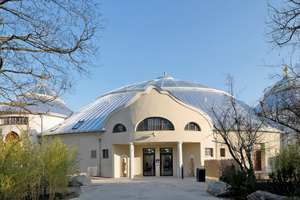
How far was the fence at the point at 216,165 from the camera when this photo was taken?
25.1 meters

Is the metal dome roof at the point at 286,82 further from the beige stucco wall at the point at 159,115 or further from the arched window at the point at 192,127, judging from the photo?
the arched window at the point at 192,127

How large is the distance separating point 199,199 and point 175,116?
42.7 ft

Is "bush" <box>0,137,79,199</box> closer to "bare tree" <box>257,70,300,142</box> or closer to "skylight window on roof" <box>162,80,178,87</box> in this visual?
"bare tree" <box>257,70,300,142</box>

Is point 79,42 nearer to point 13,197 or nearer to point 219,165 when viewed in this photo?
point 13,197

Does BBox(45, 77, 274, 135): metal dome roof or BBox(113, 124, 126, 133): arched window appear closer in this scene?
BBox(113, 124, 126, 133): arched window

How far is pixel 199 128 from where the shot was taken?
87.4ft

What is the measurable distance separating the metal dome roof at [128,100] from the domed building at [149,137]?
0.17 metres

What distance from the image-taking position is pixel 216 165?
25641 millimetres

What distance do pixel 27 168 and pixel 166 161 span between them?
1939 centimetres

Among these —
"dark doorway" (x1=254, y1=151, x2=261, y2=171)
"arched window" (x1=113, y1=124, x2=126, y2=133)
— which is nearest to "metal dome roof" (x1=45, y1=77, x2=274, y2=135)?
"arched window" (x1=113, y1=124, x2=126, y2=133)

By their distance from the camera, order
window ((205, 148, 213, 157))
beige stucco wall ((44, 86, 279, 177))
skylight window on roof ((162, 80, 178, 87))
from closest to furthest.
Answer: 1. beige stucco wall ((44, 86, 279, 177))
2. window ((205, 148, 213, 157))
3. skylight window on roof ((162, 80, 178, 87))

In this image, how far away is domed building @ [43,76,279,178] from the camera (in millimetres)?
25594

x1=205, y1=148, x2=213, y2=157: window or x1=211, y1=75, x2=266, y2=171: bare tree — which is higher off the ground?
x1=211, y1=75, x2=266, y2=171: bare tree

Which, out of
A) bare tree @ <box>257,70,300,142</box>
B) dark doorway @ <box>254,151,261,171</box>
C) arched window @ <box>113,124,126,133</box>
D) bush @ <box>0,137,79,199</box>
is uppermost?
bare tree @ <box>257,70,300,142</box>
